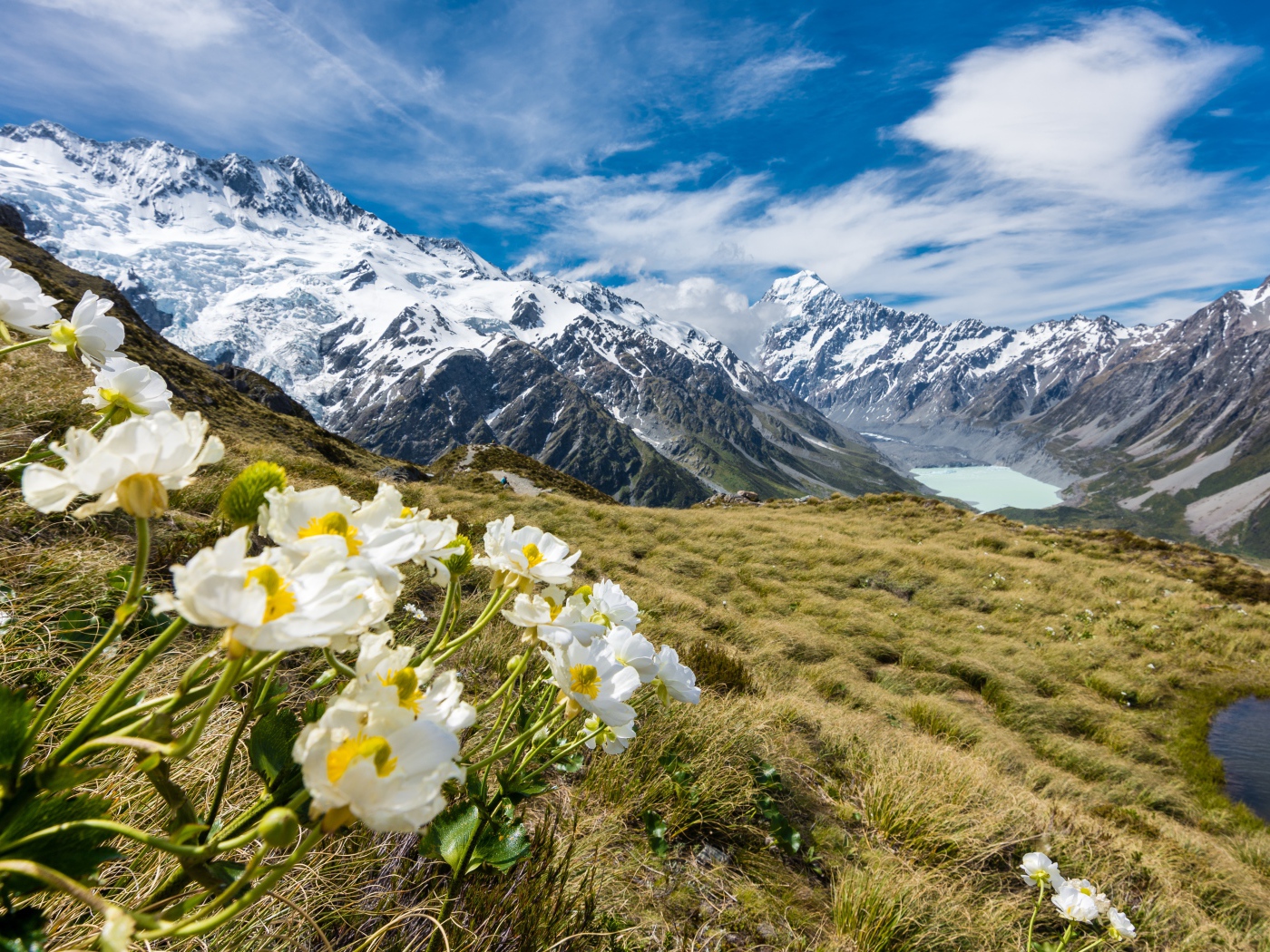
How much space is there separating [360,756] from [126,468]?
62 cm

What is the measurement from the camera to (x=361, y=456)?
30.6 meters

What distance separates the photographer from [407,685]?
3.29ft

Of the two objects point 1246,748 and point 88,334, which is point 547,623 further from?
point 1246,748

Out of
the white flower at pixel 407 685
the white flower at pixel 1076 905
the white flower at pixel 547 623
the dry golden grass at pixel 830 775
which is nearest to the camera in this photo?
the white flower at pixel 407 685

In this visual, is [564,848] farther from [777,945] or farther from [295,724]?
[295,724]

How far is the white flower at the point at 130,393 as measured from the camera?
4.56 ft

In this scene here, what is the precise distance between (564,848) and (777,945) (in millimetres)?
1154

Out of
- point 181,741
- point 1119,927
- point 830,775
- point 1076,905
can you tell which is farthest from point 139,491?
point 830,775

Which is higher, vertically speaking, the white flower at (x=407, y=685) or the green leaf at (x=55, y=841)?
the white flower at (x=407, y=685)

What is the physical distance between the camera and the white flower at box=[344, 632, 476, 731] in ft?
3.26

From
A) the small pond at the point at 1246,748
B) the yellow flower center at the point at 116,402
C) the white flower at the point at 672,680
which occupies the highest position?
the yellow flower center at the point at 116,402

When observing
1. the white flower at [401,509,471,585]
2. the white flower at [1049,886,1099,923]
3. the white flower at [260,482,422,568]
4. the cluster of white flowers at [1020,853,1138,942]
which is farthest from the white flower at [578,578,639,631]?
the white flower at [1049,886,1099,923]

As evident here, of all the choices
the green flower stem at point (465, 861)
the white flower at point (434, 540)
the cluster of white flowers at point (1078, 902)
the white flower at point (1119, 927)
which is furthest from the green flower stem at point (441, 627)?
the white flower at point (1119, 927)

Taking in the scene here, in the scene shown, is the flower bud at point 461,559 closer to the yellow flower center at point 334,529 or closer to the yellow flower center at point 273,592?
the yellow flower center at point 334,529
